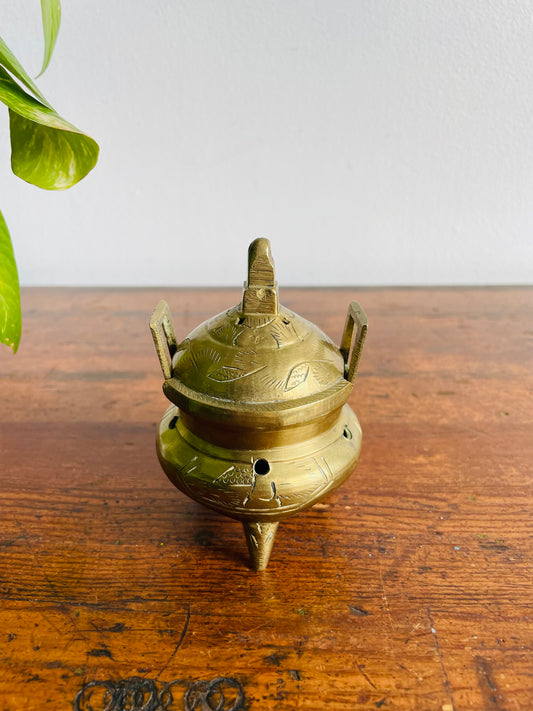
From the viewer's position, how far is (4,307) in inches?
19.2

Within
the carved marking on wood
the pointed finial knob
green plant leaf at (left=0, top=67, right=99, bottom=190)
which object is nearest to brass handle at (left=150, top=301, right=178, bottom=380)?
the pointed finial knob

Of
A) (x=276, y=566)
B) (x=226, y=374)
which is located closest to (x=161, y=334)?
(x=226, y=374)

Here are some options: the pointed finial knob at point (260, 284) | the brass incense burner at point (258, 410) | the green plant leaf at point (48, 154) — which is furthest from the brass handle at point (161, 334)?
the green plant leaf at point (48, 154)

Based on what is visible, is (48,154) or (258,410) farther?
(258,410)

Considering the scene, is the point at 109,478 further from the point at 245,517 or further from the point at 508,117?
the point at 508,117

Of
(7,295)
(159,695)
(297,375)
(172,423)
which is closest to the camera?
(7,295)

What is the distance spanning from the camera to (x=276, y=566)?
32.7 inches

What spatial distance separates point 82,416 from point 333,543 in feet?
2.07

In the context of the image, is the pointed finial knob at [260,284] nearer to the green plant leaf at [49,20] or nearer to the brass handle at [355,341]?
the brass handle at [355,341]

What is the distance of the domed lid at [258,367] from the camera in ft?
2.36

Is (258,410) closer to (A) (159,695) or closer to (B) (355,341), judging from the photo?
(B) (355,341)

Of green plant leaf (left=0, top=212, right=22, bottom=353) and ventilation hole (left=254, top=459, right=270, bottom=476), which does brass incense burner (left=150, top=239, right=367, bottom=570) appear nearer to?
ventilation hole (left=254, top=459, right=270, bottom=476)

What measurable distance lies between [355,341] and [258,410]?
0.18 meters

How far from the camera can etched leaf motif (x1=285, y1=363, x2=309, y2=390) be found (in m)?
0.74
